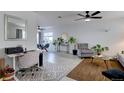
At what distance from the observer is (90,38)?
92.0 inches

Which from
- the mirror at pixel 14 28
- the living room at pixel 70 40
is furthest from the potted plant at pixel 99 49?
the mirror at pixel 14 28

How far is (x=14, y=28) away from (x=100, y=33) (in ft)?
6.24

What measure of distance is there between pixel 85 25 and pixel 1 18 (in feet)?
5.65

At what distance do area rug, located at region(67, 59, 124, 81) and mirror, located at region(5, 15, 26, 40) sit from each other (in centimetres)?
147

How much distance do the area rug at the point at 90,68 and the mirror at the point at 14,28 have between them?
1.47 metres

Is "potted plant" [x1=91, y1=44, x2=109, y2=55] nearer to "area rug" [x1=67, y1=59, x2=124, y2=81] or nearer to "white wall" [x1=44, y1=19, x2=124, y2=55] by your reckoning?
"white wall" [x1=44, y1=19, x2=124, y2=55]

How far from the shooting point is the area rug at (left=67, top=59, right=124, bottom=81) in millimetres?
2279

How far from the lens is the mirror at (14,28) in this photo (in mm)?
2162

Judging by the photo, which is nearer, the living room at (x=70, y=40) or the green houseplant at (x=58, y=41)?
the living room at (x=70, y=40)

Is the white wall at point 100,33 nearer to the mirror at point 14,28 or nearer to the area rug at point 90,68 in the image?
the area rug at point 90,68

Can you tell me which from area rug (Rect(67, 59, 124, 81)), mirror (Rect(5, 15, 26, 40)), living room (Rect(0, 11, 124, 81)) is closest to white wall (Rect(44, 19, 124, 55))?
living room (Rect(0, 11, 124, 81))

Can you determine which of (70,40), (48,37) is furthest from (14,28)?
(70,40)
